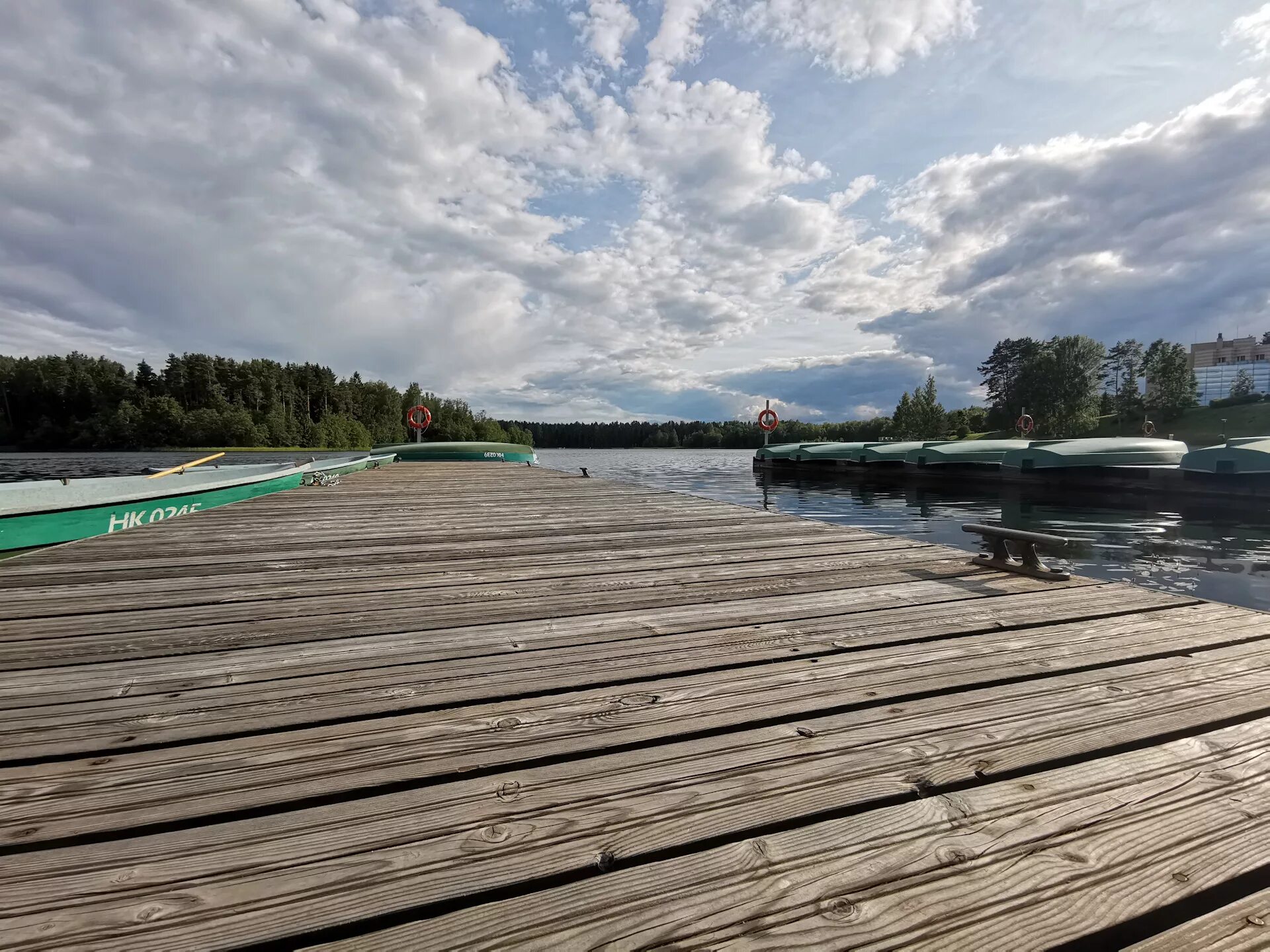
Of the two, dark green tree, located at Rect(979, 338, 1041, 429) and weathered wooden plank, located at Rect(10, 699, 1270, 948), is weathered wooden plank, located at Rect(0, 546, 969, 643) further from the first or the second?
dark green tree, located at Rect(979, 338, 1041, 429)

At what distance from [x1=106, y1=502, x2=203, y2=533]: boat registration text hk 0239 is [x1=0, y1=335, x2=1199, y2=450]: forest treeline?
56856 millimetres

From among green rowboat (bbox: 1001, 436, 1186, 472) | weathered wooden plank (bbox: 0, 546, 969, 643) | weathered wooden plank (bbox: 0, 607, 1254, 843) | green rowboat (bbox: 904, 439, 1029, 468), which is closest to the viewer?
weathered wooden plank (bbox: 0, 607, 1254, 843)

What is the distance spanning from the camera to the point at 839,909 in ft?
2.90

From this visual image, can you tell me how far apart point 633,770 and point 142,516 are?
290 inches

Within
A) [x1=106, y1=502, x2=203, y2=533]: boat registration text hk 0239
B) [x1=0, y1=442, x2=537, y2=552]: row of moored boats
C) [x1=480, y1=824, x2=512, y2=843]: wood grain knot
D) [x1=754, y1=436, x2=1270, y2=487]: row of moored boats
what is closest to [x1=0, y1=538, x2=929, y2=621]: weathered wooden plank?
[x1=480, y1=824, x2=512, y2=843]: wood grain knot

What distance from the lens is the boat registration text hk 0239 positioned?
19.5 feet

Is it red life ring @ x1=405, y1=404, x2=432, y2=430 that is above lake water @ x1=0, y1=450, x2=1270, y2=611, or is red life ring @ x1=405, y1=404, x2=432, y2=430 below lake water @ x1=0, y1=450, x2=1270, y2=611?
above

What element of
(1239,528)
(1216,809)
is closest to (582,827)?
(1216,809)

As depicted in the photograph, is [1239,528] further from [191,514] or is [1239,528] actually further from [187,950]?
[191,514]

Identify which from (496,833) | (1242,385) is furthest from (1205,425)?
(496,833)

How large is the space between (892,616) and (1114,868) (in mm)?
1300

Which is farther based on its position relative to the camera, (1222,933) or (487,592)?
(487,592)

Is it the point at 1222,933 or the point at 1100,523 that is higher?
the point at 1222,933

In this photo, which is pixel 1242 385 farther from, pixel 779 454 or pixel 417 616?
pixel 417 616
